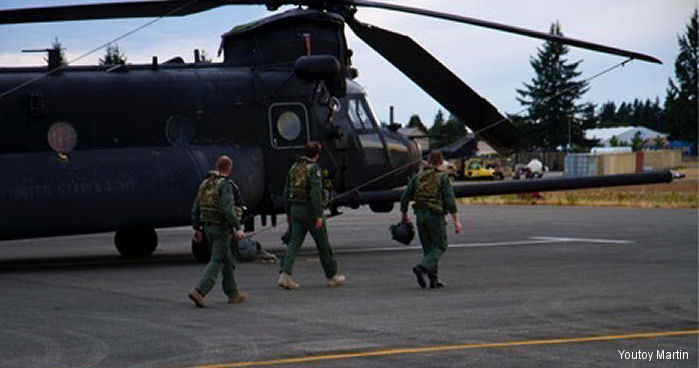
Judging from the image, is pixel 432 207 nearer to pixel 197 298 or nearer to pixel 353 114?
pixel 197 298

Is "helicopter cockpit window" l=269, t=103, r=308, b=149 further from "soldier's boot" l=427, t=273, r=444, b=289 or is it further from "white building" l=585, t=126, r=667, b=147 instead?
"white building" l=585, t=126, r=667, b=147

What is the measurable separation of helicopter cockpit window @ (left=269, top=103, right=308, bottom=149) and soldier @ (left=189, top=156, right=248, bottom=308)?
6366 mm

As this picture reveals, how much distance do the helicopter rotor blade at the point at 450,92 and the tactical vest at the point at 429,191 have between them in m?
3.55

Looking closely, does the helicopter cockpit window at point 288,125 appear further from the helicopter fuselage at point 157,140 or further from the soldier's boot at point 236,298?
the soldier's boot at point 236,298

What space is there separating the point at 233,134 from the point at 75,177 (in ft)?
9.87

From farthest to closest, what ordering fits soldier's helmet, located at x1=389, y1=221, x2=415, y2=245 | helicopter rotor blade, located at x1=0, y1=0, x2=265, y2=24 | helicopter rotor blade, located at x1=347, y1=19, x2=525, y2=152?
helicopter rotor blade, located at x1=347, y1=19, x2=525, y2=152, helicopter rotor blade, located at x1=0, y1=0, x2=265, y2=24, soldier's helmet, located at x1=389, y1=221, x2=415, y2=245

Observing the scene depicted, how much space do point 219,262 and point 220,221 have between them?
524 mm

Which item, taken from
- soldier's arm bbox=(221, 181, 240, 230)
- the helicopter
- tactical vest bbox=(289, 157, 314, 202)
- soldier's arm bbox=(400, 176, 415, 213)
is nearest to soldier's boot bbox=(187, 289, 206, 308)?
soldier's arm bbox=(221, 181, 240, 230)

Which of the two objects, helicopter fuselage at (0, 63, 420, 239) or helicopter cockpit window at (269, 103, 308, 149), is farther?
helicopter cockpit window at (269, 103, 308, 149)

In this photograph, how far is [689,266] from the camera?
55.8 ft

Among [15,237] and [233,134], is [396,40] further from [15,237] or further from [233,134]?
[15,237]

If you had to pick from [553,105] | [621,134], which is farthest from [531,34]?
[621,134]

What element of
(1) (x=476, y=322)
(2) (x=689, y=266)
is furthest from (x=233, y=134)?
(1) (x=476, y=322)

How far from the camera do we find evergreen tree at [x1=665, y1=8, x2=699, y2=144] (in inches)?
4739
